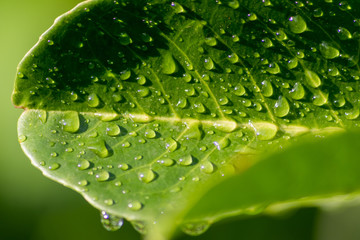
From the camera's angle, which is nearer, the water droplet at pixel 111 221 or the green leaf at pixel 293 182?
the green leaf at pixel 293 182

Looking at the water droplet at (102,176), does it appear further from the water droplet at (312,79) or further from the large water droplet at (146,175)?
the water droplet at (312,79)

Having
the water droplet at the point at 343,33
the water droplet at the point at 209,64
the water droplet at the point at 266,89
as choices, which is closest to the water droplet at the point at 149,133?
the water droplet at the point at 209,64

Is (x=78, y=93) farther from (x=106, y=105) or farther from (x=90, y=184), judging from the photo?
(x=90, y=184)

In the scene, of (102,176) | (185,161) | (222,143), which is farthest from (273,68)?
(102,176)

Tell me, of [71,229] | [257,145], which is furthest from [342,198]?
[71,229]

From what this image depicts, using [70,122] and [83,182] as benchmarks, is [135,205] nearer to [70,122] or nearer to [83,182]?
[83,182]

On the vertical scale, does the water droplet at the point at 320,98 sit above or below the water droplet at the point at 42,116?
below

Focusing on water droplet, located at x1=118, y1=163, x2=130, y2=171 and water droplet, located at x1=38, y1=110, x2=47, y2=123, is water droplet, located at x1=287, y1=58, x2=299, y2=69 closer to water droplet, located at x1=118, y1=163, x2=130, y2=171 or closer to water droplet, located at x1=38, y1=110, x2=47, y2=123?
water droplet, located at x1=118, y1=163, x2=130, y2=171
